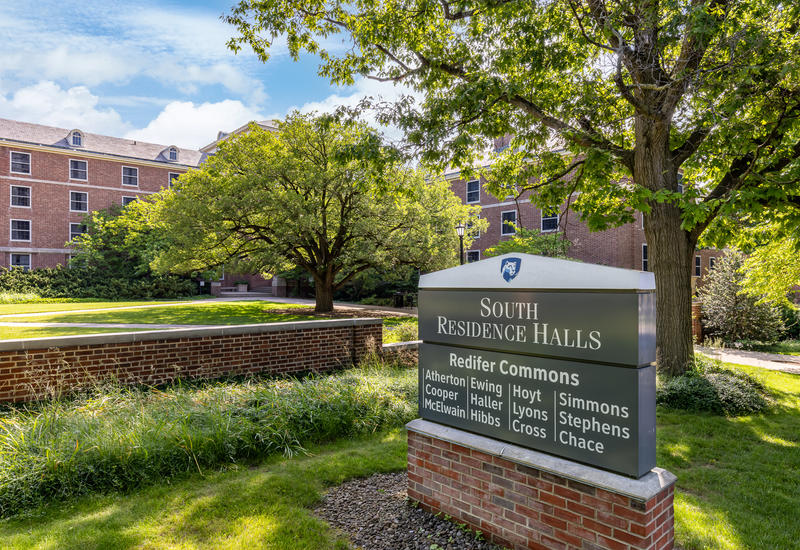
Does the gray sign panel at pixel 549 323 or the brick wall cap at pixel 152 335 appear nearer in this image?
the gray sign panel at pixel 549 323

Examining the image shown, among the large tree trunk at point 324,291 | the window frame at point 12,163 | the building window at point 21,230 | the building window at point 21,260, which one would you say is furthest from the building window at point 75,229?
the large tree trunk at point 324,291

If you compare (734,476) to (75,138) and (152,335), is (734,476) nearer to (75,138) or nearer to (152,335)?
(152,335)

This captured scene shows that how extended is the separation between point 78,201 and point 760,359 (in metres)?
46.5

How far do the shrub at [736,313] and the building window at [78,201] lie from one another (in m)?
44.8

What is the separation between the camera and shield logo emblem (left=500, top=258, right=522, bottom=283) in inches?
135

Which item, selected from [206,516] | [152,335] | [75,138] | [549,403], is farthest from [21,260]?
[549,403]

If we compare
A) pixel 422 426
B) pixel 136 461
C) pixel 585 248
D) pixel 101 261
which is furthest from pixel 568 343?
pixel 101 261

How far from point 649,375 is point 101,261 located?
133 feet

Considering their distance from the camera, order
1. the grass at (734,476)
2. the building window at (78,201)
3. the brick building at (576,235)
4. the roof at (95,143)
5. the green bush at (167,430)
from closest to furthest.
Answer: the grass at (734,476) < the green bush at (167,430) < the brick building at (576,235) < the roof at (95,143) < the building window at (78,201)

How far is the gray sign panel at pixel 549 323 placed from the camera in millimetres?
2826

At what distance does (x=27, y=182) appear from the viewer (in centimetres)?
3666

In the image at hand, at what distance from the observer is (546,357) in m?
3.19

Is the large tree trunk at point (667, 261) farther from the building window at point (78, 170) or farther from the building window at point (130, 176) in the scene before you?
the building window at point (78, 170)

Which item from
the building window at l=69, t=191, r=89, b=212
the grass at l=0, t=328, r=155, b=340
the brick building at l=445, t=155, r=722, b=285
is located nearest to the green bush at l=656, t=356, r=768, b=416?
the grass at l=0, t=328, r=155, b=340
